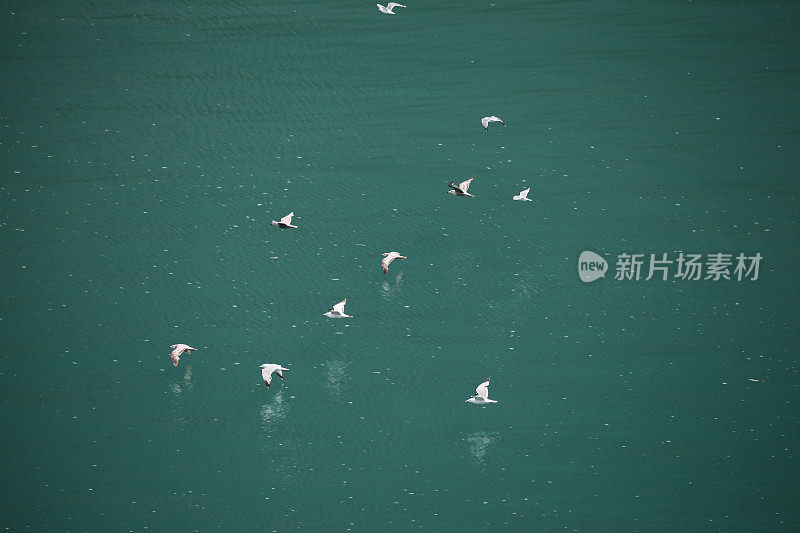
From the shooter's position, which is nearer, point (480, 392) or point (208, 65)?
point (480, 392)

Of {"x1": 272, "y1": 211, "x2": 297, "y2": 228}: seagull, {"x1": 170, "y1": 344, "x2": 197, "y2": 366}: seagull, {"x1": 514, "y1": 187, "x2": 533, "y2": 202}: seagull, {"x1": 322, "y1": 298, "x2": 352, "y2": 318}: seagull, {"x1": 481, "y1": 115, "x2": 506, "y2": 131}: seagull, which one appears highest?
{"x1": 481, "y1": 115, "x2": 506, "y2": 131}: seagull

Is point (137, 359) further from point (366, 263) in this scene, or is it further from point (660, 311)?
point (660, 311)

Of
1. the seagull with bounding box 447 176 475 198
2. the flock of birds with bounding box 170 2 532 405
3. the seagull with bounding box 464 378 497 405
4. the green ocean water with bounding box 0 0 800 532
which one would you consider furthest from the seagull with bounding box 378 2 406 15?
the seagull with bounding box 464 378 497 405

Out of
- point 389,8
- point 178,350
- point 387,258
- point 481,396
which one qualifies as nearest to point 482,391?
point 481,396

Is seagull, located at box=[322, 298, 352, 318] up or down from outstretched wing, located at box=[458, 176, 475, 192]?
down

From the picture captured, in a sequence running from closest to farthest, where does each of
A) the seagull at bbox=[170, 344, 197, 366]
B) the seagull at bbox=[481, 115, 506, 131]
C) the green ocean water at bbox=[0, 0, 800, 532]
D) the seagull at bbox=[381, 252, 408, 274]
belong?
the green ocean water at bbox=[0, 0, 800, 532]
the seagull at bbox=[170, 344, 197, 366]
the seagull at bbox=[381, 252, 408, 274]
the seagull at bbox=[481, 115, 506, 131]

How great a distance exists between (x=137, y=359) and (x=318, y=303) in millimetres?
Answer: 1059

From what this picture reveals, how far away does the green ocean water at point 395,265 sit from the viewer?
4.50 meters

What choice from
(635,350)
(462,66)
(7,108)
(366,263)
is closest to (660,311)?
(635,350)

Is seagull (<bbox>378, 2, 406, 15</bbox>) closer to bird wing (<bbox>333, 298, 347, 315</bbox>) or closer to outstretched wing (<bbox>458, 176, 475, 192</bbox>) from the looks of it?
outstretched wing (<bbox>458, 176, 475, 192</bbox>)

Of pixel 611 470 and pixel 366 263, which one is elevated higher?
pixel 366 263

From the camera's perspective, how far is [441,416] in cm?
479

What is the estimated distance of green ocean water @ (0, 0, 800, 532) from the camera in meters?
4.50

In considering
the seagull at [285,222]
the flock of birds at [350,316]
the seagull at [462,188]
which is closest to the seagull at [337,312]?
the flock of birds at [350,316]
